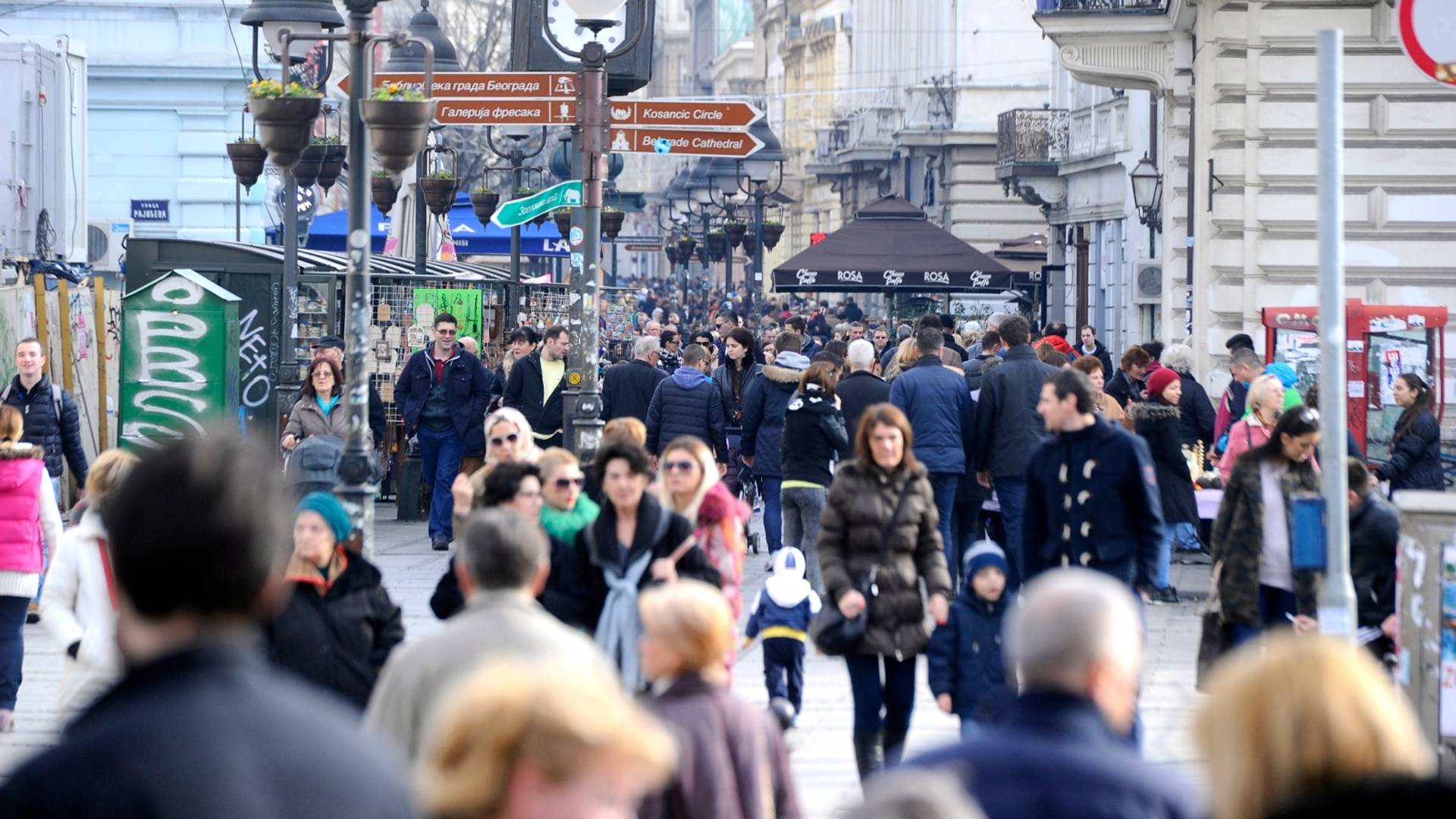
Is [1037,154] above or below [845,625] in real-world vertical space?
above

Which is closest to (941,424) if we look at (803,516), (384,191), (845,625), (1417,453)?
(803,516)

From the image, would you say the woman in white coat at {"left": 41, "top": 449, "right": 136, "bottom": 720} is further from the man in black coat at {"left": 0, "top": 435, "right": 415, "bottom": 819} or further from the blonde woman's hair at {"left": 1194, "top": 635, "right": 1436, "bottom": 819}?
the blonde woman's hair at {"left": 1194, "top": 635, "right": 1436, "bottom": 819}

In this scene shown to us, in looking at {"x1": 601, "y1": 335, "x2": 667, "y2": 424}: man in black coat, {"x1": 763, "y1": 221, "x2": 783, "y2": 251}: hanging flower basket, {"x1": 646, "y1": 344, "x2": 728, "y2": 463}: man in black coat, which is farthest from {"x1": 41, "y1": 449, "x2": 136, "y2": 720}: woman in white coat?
{"x1": 763, "y1": 221, "x2": 783, "y2": 251}: hanging flower basket

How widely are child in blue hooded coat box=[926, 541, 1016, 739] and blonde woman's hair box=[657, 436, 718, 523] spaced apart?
1.09 m

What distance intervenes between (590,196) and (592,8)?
1.20 meters

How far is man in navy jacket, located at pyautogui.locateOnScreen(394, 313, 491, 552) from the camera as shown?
53.8 feet

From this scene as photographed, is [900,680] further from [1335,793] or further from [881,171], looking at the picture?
[881,171]

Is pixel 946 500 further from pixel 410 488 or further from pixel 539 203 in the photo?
pixel 410 488

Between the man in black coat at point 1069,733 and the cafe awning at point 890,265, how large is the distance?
21.8 meters

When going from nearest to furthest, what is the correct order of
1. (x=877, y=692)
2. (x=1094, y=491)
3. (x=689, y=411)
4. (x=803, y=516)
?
(x=877, y=692)
(x=1094, y=491)
(x=803, y=516)
(x=689, y=411)

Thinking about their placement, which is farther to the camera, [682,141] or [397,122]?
[682,141]

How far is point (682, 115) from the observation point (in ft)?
42.8

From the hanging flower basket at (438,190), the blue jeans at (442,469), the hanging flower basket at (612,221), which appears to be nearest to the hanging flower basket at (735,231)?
the hanging flower basket at (612,221)

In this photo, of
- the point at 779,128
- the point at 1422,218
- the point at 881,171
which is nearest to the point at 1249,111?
the point at 1422,218
